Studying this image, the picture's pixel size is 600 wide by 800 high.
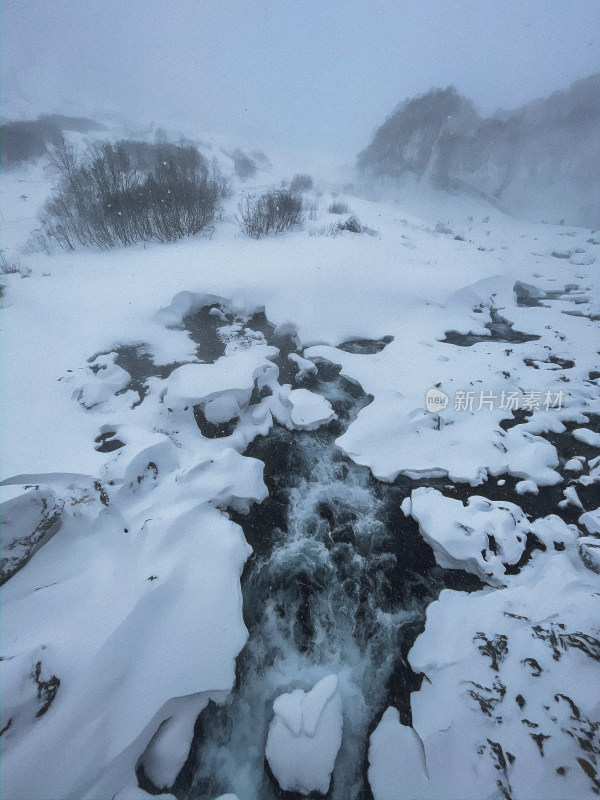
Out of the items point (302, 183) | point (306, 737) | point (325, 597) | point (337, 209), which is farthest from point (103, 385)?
point (302, 183)

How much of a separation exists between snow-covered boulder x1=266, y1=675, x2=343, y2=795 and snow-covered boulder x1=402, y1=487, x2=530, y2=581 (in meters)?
1.84

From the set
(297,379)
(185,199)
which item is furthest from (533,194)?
(297,379)

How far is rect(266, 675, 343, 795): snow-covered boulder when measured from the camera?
2295 mm

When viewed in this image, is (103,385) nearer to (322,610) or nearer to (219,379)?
(219,379)

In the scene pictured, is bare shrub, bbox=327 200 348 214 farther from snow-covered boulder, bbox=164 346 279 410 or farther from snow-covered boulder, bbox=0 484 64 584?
snow-covered boulder, bbox=0 484 64 584

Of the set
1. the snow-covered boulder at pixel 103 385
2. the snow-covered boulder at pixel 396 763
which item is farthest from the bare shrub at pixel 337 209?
the snow-covered boulder at pixel 396 763

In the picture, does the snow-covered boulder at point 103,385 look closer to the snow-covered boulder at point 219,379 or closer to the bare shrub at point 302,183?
the snow-covered boulder at point 219,379

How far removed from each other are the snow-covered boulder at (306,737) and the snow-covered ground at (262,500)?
0.6 inches

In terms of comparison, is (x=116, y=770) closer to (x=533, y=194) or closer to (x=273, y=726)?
(x=273, y=726)

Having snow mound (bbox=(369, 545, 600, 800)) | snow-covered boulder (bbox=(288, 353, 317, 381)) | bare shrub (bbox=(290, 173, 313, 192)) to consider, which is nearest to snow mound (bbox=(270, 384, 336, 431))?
snow-covered boulder (bbox=(288, 353, 317, 381))

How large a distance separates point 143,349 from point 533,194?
102 feet

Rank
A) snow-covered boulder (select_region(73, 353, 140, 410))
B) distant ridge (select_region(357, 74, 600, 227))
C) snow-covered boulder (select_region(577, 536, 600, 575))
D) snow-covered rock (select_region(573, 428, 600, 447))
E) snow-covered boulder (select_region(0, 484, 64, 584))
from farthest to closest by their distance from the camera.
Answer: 1. distant ridge (select_region(357, 74, 600, 227))
2. snow-covered boulder (select_region(73, 353, 140, 410))
3. snow-covered rock (select_region(573, 428, 600, 447))
4. snow-covered boulder (select_region(577, 536, 600, 575))
5. snow-covered boulder (select_region(0, 484, 64, 584))

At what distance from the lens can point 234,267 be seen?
8711 mm

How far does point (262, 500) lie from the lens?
4191 mm
